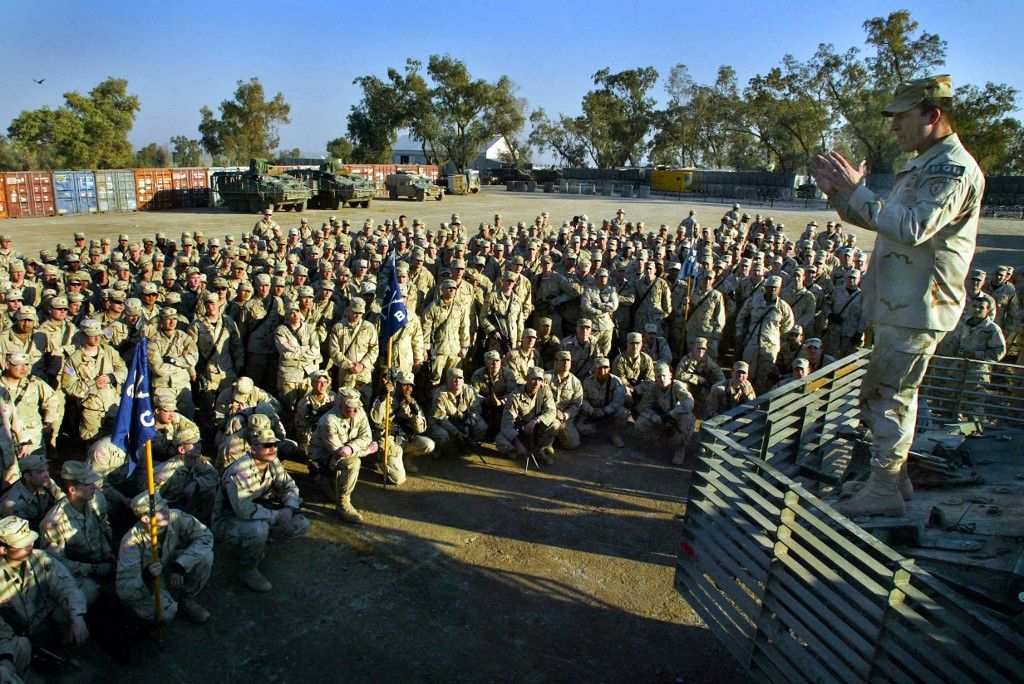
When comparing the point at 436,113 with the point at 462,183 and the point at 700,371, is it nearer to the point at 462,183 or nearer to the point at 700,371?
the point at 462,183

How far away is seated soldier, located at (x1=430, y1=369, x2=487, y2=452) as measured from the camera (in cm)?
858

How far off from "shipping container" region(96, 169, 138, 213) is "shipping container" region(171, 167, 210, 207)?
7.86 ft

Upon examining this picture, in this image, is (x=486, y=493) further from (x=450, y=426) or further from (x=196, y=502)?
(x=196, y=502)

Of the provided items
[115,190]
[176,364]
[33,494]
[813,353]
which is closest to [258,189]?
[115,190]

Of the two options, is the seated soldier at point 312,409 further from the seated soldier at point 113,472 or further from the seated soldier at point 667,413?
the seated soldier at point 667,413

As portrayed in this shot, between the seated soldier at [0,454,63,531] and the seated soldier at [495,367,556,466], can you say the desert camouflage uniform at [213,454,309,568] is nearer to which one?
the seated soldier at [0,454,63,531]

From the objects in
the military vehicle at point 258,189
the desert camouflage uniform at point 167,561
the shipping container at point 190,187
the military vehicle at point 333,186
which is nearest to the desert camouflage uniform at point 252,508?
the desert camouflage uniform at point 167,561

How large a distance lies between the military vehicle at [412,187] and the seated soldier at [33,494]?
4065 cm

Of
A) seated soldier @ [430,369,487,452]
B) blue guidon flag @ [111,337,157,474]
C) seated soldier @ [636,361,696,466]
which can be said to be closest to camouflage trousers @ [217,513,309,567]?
blue guidon flag @ [111,337,157,474]

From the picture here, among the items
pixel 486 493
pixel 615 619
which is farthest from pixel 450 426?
pixel 615 619

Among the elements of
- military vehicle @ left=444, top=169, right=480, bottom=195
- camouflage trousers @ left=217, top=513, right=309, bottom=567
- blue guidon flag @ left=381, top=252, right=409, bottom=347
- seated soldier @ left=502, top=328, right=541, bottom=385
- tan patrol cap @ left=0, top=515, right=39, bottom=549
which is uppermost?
military vehicle @ left=444, top=169, right=480, bottom=195

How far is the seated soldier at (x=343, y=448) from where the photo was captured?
7.02m

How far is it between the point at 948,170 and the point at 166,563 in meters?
5.68

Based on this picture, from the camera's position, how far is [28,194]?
31234 millimetres
